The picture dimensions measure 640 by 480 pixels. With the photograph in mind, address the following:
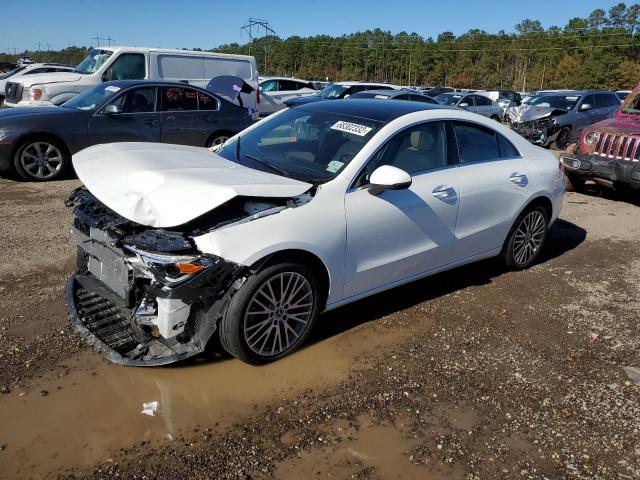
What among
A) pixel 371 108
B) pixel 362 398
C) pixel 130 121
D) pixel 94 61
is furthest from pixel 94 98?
pixel 362 398

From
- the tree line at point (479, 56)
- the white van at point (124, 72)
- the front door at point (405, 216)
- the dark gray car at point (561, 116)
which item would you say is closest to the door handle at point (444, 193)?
the front door at point (405, 216)

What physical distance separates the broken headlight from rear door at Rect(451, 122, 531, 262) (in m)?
2.32

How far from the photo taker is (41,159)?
8.16m

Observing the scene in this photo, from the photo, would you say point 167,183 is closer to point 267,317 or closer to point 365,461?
point 267,317

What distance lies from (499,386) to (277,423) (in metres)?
1.46

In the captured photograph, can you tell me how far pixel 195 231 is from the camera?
10.3 ft

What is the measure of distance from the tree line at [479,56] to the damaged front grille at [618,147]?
57.9 metres

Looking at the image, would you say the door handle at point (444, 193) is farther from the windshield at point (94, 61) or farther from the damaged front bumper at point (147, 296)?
the windshield at point (94, 61)

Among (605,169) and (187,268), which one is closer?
(187,268)

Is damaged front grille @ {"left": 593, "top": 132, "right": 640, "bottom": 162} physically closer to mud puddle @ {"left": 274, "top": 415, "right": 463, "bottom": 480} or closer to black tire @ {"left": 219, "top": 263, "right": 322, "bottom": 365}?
black tire @ {"left": 219, "top": 263, "right": 322, "bottom": 365}

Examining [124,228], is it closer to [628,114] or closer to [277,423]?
[277,423]

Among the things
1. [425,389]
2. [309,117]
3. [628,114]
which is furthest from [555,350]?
[628,114]

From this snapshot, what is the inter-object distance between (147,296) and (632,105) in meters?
9.26

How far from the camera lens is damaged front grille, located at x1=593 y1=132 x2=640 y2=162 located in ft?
25.7
